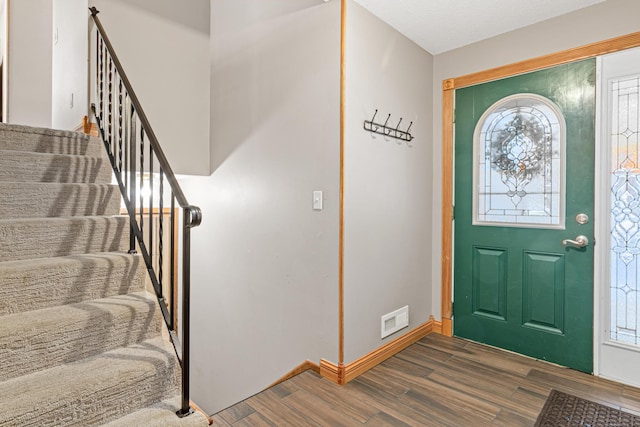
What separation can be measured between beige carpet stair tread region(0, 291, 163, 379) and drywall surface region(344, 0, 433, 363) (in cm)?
117

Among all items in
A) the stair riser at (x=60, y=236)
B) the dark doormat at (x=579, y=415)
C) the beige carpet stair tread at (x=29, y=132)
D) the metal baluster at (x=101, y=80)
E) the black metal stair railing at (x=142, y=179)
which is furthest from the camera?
the metal baluster at (x=101, y=80)

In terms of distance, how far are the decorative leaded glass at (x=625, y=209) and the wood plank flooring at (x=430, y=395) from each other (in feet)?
1.47

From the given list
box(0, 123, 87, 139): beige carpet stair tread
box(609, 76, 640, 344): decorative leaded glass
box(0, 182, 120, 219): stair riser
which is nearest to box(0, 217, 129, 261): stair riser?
box(0, 182, 120, 219): stair riser

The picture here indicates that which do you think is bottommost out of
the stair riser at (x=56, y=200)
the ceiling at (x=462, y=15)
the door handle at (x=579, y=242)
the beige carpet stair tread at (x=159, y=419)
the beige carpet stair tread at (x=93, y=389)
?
the beige carpet stair tread at (x=159, y=419)

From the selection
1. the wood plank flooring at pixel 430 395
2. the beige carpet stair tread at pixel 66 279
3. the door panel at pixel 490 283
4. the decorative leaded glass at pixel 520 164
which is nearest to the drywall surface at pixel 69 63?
the beige carpet stair tread at pixel 66 279

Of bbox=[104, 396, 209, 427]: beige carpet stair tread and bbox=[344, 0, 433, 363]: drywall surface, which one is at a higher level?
bbox=[344, 0, 433, 363]: drywall surface

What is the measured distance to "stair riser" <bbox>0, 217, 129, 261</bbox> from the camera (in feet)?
5.58

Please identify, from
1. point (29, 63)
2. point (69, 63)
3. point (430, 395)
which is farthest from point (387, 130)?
point (29, 63)

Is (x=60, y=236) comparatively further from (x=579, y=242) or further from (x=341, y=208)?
(x=579, y=242)

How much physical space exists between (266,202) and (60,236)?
129 cm

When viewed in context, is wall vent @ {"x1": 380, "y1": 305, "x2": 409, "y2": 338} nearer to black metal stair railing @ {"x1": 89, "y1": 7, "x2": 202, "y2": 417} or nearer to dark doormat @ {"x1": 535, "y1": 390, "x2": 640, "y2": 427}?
dark doormat @ {"x1": 535, "y1": 390, "x2": 640, "y2": 427}

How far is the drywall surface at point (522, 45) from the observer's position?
223cm

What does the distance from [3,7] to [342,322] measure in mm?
5018

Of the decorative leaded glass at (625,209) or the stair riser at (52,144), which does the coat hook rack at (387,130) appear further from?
the stair riser at (52,144)
